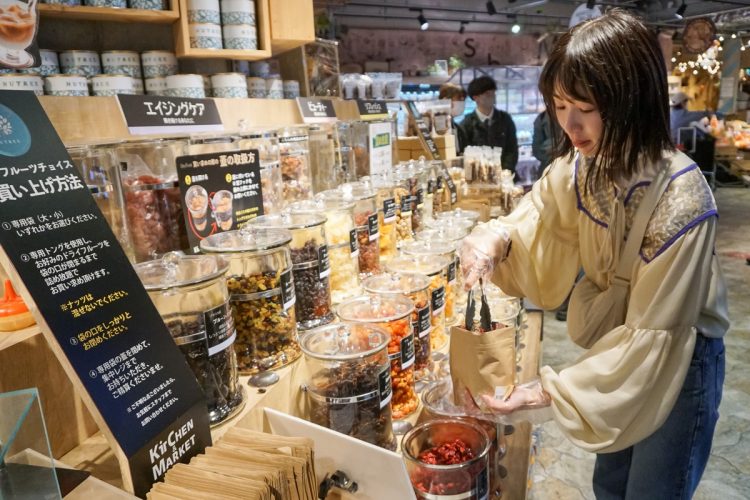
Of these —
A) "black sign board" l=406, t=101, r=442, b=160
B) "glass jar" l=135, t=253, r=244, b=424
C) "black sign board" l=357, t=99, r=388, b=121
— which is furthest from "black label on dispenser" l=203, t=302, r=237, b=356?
"black sign board" l=406, t=101, r=442, b=160

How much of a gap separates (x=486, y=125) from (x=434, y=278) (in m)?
4.09

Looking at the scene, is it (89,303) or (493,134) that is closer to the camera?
(89,303)

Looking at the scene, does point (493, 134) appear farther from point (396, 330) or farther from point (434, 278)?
point (396, 330)

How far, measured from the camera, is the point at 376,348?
1.02 m

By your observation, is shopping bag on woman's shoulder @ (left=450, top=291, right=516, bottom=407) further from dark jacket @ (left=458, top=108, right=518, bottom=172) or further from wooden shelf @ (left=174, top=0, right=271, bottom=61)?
dark jacket @ (left=458, top=108, right=518, bottom=172)

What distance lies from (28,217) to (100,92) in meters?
1.62

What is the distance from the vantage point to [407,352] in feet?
3.91

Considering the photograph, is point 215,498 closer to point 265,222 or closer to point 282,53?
point 265,222

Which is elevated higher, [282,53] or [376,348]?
[282,53]

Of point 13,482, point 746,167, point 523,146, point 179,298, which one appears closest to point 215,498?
point 13,482

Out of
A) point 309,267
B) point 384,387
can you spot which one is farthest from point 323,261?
point 384,387

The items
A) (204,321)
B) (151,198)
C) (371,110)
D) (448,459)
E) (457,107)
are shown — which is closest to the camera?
(204,321)

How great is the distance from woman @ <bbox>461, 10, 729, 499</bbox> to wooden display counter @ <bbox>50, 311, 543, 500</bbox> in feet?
1.02

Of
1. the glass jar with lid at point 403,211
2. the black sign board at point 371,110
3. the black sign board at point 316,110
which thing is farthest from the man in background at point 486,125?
the glass jar with lid at point 403,211
